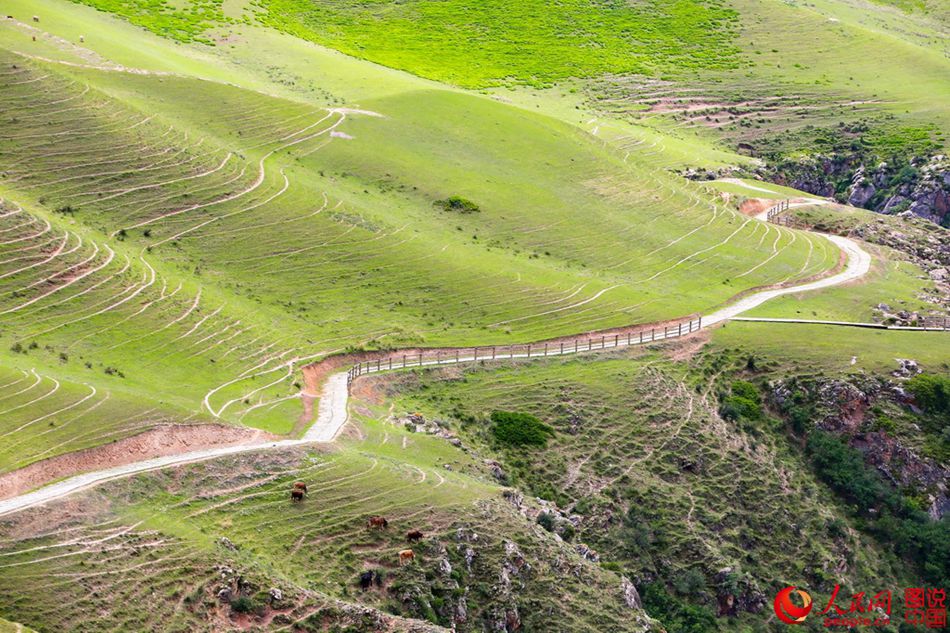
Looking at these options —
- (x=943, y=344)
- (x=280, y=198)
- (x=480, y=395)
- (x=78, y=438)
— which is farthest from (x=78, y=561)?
(x=943, y=344)

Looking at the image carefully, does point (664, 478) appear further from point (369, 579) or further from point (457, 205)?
point (457, 205)

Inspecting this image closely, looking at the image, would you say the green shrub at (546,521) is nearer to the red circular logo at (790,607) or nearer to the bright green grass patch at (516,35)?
the red circular logo at (790,607)

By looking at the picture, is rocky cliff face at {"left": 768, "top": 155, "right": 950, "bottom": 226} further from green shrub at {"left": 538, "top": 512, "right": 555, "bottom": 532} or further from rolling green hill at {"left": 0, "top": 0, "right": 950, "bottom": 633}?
green shrub at {"left": 538, "top": 512, "right": 555, "bottom": 532}

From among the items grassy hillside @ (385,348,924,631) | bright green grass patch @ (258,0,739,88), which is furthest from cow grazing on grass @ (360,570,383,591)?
bright green grass patch @ (258,0,739,88)

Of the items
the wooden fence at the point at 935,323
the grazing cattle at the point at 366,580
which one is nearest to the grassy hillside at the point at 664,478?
the grazing cattle at the point at 366,580

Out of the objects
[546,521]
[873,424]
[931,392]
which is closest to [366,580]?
[546,521]

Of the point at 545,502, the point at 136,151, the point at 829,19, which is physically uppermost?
the point at 829,19

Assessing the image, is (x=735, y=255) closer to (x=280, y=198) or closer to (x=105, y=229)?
(x=280, y=198)
